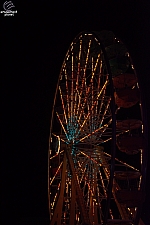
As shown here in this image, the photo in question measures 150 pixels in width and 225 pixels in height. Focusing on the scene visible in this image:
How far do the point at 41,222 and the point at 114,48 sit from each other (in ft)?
40.4

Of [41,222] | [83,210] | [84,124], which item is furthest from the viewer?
[41,222]

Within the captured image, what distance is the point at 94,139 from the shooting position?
13570 mm

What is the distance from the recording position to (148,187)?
65.0 feet

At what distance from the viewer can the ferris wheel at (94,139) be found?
11945mm

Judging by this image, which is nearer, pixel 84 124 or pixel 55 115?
pixel 84 124

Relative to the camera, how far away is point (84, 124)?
541 inches

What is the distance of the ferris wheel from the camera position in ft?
39.2

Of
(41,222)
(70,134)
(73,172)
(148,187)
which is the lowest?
(41,222)

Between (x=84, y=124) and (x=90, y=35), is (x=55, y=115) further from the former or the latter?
(x=90, y=35)

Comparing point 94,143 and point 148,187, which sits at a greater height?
point 94,143

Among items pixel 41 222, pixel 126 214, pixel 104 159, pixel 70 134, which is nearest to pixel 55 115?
pixel 70 134

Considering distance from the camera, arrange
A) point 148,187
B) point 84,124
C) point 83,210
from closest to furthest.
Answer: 1. point 83,210
2. point 84,124
3. point 148,187

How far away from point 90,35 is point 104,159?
4.00 meters

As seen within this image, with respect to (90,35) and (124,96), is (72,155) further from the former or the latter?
(90,35)
